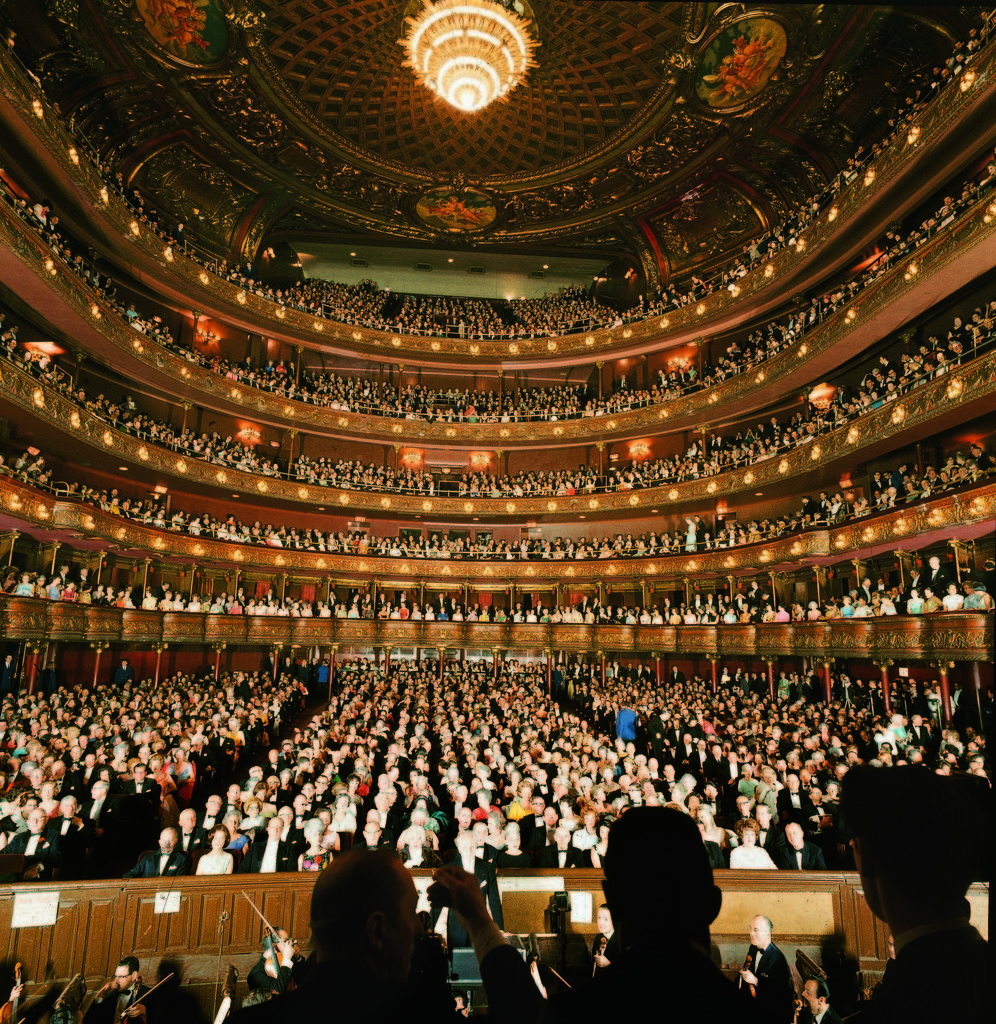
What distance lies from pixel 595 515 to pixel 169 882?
25.4m

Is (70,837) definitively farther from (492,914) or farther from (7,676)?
(7,676)

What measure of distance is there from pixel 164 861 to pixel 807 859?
6031 mm

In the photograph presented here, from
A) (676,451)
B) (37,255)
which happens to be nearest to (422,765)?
(37,255)

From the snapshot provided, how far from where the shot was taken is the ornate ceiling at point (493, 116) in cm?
2089

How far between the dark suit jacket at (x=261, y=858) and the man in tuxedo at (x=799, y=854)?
4763 millimetres

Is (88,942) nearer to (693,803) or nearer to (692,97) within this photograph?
(693,803)

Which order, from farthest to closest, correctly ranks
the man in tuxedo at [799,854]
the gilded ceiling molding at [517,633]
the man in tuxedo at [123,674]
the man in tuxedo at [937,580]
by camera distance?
the man in tuxedo at [123,674], the gilded ceiling molding at [517,633], the man in tuxedo at [937,580], the man in tuxedo at [799,854]

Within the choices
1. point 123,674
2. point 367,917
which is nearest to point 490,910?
point 367,917

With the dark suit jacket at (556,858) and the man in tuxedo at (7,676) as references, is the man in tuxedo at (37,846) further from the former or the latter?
the man in tuxedo at (7,676)

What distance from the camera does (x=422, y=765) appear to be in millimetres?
9484

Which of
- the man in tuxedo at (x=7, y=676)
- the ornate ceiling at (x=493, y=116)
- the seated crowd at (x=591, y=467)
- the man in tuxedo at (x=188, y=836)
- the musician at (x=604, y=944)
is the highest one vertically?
the ornate ceiling at (x=493, y=116)

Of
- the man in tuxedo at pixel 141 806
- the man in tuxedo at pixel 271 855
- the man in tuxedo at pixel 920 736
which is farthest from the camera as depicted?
the man in tuxedo at pixel 920 736

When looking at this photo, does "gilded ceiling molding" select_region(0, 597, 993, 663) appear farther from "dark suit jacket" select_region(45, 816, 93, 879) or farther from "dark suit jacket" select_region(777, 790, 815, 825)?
"dark suit jacket" select_region(45, 816, 93, 879)

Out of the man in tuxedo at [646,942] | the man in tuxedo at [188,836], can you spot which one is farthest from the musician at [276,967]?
the man in tuxedo at [646,942]
